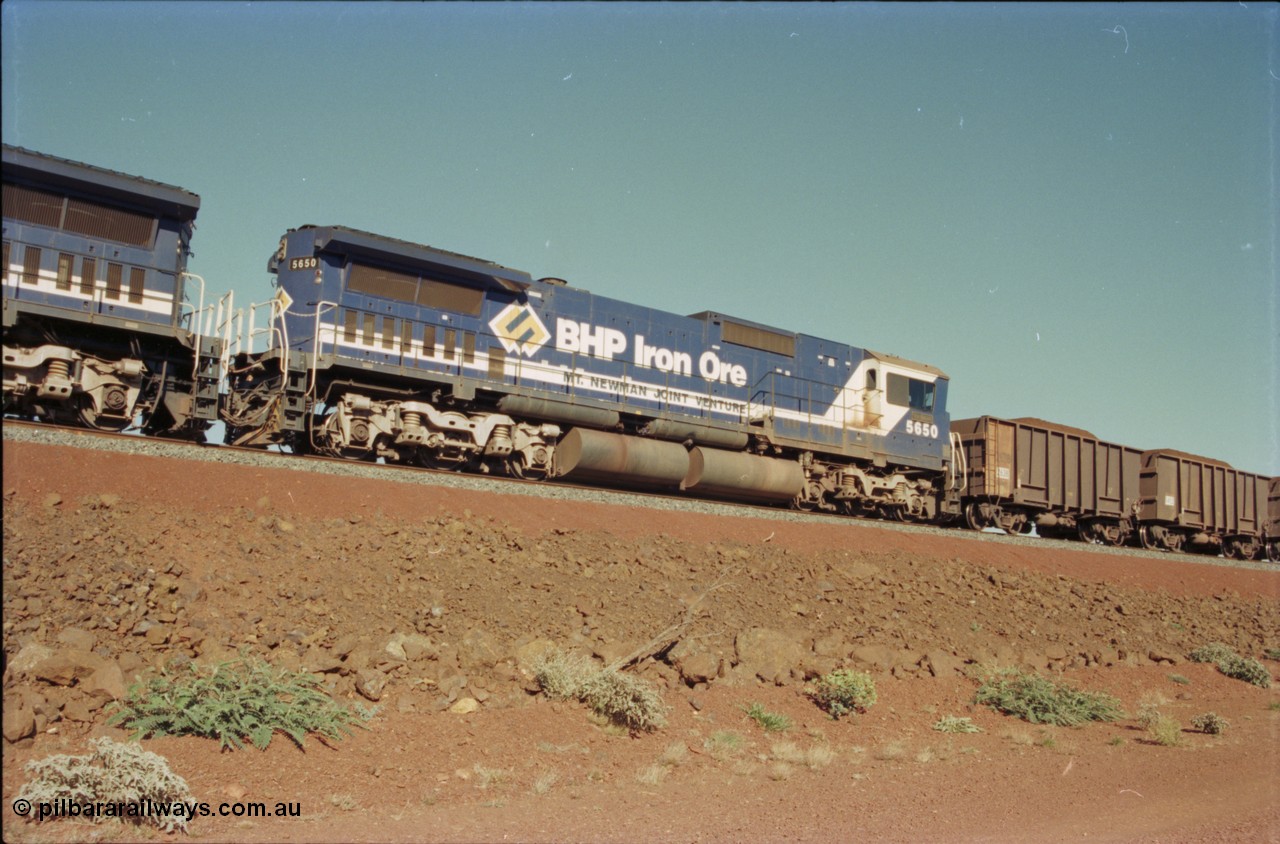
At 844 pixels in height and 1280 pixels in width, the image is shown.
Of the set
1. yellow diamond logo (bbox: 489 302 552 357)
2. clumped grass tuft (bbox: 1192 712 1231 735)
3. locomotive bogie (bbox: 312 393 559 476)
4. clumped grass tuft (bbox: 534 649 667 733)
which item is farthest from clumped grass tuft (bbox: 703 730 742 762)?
yellow diamond logo (bbox: 489 302 552 357)

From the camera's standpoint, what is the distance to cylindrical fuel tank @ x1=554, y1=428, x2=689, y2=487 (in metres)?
17.8

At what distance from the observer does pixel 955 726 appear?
12172 mm

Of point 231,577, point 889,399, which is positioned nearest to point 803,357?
point 889,399

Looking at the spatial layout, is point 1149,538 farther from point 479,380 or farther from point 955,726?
point 479,380

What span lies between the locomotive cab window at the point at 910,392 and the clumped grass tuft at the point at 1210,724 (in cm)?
1133

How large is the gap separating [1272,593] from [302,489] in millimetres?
25106

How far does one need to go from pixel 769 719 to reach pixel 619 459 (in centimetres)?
771

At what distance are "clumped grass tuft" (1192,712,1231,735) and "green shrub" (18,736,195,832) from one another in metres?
12.4

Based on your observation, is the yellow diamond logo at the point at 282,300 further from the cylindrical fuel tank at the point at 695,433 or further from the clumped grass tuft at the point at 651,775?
the clumped grass tuft at the point at 651,775

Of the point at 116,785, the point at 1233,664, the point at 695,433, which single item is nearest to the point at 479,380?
the point at 695,433

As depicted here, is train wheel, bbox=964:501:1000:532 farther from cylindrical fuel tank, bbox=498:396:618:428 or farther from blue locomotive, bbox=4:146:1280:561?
cylindrical fuel tank, bbox=498:396:618:428

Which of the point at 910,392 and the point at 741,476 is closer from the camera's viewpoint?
the point at 741,476

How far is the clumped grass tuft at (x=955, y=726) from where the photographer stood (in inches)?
476

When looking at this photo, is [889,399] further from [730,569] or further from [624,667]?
[624,667]
